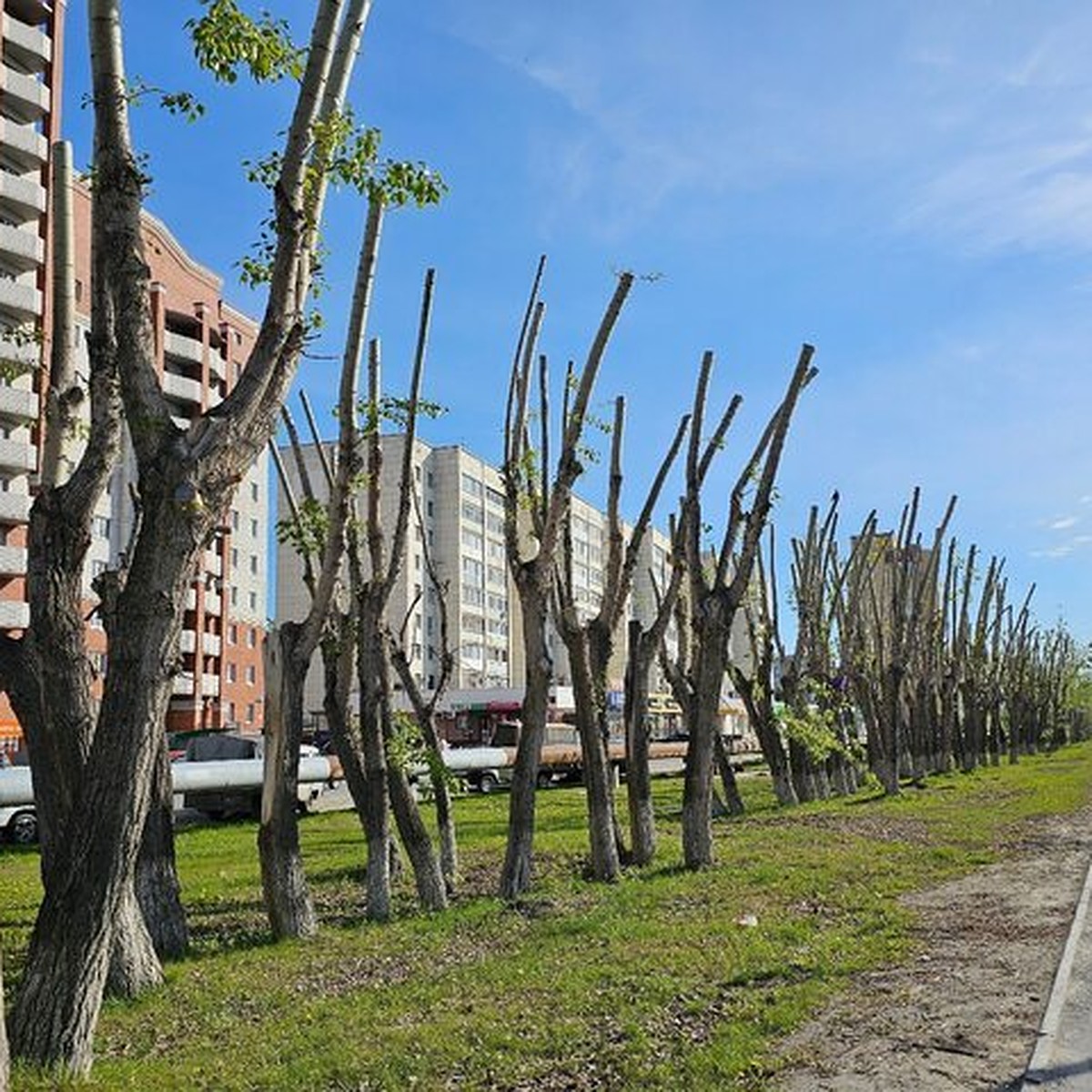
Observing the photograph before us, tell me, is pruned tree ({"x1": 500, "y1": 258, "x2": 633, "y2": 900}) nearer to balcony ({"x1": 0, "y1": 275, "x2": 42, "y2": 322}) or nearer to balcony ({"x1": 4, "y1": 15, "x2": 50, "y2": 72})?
balcony ({"x1": 0, "y1": 275, "x2": 42, "y2": 322})

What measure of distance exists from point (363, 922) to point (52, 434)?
20.3ft

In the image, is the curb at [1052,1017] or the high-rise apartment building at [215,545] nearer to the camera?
the curb at [1052,1017]

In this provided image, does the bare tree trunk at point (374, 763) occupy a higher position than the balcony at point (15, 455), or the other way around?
the balcony at point (15, 455)

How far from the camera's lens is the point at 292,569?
3954 inches

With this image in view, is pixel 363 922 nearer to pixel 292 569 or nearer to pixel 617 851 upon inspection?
pixel 617 851

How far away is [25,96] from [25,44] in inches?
94.9

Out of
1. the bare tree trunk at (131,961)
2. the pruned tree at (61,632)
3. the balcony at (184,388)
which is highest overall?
the balcony at (184,388)

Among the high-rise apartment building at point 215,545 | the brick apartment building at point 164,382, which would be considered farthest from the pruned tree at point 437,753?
the high-rise apartment building at point 215,545

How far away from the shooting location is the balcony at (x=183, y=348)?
6931 centimetres

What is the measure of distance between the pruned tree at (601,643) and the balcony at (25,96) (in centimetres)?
4574

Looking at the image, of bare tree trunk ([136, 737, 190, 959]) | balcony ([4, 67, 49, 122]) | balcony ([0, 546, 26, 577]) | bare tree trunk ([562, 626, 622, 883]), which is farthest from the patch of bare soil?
balcony ([4, 67, 49, 122])

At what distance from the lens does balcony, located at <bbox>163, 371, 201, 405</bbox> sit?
6781cm

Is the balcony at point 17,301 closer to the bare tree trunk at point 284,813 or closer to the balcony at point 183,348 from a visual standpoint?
the balcony at point 183,348

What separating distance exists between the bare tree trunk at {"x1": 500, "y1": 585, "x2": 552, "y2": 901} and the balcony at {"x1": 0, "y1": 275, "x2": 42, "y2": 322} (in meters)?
43.6
